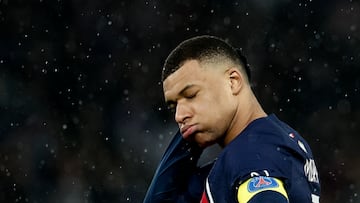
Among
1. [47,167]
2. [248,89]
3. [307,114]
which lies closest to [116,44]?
[47,167]

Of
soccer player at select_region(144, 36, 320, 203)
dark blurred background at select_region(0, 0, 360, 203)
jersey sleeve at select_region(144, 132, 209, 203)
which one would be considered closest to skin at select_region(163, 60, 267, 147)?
soccer player at select_region(144, 36, 320, 203)

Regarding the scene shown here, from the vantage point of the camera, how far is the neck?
1.92 m

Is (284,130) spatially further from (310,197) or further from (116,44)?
(116,44)

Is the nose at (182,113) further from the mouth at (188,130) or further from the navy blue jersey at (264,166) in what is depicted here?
the navy blue jersey at (264,166)

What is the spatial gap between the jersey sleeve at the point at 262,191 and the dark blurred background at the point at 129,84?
413 centimetres

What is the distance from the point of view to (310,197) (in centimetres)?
178

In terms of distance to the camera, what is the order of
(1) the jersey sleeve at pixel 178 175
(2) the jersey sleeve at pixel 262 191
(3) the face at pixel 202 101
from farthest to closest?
1. (1) the jersey sleeve at pixel 178 175
2. (3) the face at pixel 202 101
3. (2) the jersey sleeve at pixel 262 191

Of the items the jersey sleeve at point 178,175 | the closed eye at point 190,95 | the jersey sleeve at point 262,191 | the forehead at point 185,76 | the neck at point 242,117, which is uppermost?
the forehead at point 185,76

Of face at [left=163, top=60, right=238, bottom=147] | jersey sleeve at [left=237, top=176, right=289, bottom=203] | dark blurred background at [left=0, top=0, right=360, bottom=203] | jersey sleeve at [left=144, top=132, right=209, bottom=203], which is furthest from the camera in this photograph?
dark blurred background at [left=0, top=0, right=360, bottom=203]

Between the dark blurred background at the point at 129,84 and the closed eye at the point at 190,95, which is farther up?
the dark blurred background at the point at 129,84

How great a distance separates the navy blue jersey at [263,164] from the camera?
1.63 metres

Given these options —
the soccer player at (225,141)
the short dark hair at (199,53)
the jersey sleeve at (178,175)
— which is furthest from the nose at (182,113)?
the jersey sleeve at (178,175)

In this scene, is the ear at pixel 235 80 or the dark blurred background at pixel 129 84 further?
the dark blurred background at pixel 129 84

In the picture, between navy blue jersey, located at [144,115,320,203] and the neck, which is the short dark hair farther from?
navy blue jersey, located at [144,115,320,203]
